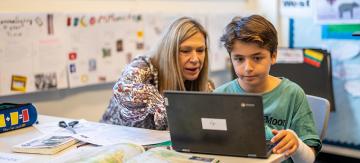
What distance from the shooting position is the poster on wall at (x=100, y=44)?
2713 mm

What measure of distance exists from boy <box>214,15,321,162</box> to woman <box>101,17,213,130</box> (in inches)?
18.5

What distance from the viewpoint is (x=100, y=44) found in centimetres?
286

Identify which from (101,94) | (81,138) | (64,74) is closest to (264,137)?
(81,138)

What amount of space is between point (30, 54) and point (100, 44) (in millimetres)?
478

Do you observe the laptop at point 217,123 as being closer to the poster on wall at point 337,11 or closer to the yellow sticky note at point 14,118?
the yellow sticky note at point 14,118

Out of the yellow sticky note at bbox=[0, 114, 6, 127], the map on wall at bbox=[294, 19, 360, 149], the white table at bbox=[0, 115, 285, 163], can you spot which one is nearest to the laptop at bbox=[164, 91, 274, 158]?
the white table at bbox=[0, 115, 285, 163]

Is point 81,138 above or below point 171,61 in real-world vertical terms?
below

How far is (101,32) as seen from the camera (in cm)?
285

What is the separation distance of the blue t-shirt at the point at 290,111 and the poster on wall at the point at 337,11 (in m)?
1.84

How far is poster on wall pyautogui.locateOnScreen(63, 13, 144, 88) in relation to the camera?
2713 millimetres

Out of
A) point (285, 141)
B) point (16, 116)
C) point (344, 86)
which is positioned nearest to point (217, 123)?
point (285, 141)

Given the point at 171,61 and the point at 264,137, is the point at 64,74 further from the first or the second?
the point at 264,137

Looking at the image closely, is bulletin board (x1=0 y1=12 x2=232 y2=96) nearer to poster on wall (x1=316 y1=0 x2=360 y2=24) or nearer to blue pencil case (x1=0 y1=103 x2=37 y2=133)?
blue pencil case (x1=0 y1=103 x2=37 y2=133)

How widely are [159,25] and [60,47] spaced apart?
0.78 metres
